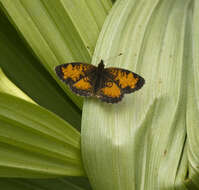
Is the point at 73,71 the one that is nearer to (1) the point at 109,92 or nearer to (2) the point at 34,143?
(1) the point at 109,92

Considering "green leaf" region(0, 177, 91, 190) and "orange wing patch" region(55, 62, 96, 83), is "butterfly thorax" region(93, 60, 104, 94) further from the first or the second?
"green leaf" region(0, 177, 91, 190)

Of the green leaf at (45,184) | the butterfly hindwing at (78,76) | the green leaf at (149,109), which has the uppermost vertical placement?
the butterfly hindwing at (78,76)

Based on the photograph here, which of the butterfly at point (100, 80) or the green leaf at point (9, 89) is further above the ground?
the green leaf at point (9, 89)

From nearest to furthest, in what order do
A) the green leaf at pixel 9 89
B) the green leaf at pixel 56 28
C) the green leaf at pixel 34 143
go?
the green leaf at pixel 34 143 < the green leaf at pixel 9 89 < the green leaf at pixel 56 28

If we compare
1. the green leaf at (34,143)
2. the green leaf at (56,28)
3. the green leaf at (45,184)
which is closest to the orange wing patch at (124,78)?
the green leaf at (56,28)

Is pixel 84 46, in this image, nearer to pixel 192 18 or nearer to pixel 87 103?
pixel 87 103

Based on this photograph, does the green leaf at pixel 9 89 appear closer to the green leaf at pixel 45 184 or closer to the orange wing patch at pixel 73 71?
the orange wing patch at pixel 73 71

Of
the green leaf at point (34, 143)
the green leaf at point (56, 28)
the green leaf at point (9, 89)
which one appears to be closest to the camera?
the green leaf at point (34, 143)
